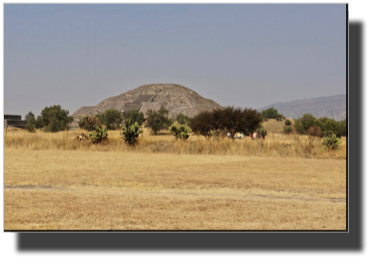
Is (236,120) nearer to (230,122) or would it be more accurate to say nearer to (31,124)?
(230,122)

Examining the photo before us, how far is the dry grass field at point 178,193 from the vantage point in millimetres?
7723

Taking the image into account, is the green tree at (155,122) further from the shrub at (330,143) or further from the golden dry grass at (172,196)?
the golden dry grass at (172,196)

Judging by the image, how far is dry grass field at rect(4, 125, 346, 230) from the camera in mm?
7723

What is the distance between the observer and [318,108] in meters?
121

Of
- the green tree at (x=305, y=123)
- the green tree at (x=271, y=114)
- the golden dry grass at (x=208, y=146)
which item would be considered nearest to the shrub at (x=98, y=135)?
the golden dry grass at (x=208, y=146)

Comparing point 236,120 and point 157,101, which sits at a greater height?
point 157,101

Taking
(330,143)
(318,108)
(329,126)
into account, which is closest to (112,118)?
(329,126)

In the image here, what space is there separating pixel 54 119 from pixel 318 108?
89.1 meters

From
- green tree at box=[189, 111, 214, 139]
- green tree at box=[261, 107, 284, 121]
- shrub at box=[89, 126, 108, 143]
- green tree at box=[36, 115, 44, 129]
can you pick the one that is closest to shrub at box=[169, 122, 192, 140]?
green tree at box=[189, 111, 214, 139]

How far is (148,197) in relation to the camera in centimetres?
1031

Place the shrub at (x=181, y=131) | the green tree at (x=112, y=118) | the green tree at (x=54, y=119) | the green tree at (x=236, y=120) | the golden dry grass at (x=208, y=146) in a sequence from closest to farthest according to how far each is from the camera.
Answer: the golden dry grass at (x=208, y=146)
the shrub at (x=181, y=131)
the green tree at (x=236, y=120)
the green tree at (x=54, y=119)
the green tree at (x=112, y=118)

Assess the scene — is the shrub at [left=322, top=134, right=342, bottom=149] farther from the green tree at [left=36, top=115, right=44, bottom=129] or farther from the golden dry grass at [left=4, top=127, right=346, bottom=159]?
the green tree at [left=36, top=115, right=44, bottom=129]

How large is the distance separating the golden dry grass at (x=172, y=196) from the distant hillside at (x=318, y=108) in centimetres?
9250
